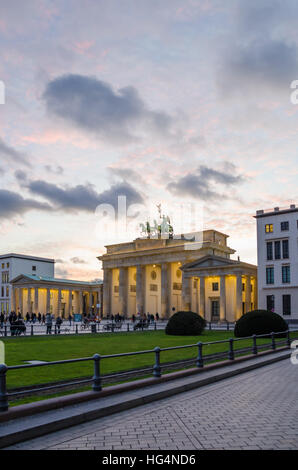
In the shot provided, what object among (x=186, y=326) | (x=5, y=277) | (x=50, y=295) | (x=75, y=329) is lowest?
(x=75, y=329)

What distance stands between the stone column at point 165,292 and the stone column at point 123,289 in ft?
33.8

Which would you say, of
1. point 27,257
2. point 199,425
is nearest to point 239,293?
point 199,425

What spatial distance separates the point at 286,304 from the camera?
60.5 metres

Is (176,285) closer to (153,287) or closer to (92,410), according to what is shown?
(153,287)

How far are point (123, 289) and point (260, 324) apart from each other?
212ft

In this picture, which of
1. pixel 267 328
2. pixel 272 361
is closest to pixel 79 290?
pixel 267 328

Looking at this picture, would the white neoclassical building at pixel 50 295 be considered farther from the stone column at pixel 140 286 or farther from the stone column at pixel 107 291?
the stone column at pixel 140 286

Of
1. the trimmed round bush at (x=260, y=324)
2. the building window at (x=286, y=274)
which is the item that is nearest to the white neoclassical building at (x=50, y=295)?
the building window at (x=286, y=274)

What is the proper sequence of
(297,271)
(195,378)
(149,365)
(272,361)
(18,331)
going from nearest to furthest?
(195,378)
(149,365)
(272,361)
(18,331)
(297,271)

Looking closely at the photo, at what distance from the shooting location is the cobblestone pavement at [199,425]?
7367 millimetres

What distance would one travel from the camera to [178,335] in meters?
36.6
